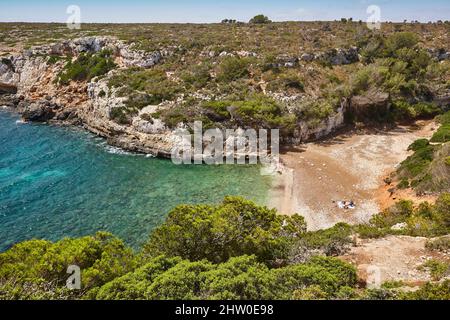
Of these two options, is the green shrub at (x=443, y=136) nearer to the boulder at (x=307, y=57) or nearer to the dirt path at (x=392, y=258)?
the dirt path at (x=392, y=258)

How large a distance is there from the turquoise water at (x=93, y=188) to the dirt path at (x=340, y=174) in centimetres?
267

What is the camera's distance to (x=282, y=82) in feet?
149

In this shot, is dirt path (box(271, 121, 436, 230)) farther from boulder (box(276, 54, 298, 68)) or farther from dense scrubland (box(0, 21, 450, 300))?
boulder (box(276, 54, 298, 68))

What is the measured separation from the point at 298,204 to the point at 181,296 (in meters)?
18.9

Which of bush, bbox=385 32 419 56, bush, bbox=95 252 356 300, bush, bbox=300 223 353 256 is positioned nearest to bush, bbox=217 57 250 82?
bush, bbox=385 32 419 56

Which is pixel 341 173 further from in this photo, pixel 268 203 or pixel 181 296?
pixel 181 296

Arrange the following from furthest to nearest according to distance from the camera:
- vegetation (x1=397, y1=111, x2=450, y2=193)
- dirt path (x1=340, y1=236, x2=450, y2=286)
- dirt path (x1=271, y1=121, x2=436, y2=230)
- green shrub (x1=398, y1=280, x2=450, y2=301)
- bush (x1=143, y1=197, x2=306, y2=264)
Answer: dirt path (x1=271, y1=121, x2=436, y2=230)
vegetation (x1=397, y1=111, x2=450, y2=193)
bush (x1=143, y1=197, x2=306, y2=264)
dirt path (x1=340, y1=236, x2=450, y2=286)
green shrub (x1=398, y1=280, x2=450, y2=301)

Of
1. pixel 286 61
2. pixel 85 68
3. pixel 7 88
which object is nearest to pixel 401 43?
pixel 286 61

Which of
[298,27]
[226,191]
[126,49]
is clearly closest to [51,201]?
[226,191]

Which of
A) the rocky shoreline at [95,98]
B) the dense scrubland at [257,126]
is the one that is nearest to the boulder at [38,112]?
the rocky shoreline at [95,98]

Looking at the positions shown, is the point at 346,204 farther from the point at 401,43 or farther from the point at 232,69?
the point at 401,43

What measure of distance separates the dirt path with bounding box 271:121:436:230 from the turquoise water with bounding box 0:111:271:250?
8.76ft

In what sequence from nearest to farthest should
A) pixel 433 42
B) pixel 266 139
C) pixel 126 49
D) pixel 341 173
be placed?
pixel 341 173, pixel 266 139, pixel 126 49, pixel 433 42

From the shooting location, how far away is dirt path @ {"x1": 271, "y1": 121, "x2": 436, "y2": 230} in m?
27.6
